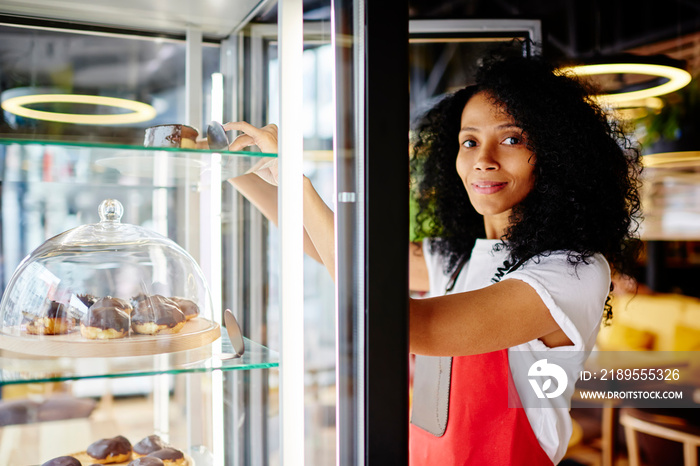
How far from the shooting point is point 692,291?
4117 mm

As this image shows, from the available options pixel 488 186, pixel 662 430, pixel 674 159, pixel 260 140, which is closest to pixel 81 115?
pixel 260 140

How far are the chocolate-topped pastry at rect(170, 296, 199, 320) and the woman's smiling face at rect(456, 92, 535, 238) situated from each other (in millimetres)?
762

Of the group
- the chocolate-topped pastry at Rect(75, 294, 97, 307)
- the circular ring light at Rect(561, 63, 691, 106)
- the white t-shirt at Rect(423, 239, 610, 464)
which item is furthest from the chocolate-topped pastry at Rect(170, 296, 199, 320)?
the circular ring light at Rect(561, 63, 691, 106)

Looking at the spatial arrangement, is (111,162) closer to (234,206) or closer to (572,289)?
(234,206)

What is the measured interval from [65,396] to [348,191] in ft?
3.86

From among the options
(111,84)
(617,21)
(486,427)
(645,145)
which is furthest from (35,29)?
(617,21)

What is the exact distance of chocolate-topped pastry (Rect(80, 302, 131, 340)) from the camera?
722 millimetres

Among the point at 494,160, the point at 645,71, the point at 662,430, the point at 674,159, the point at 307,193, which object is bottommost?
the point at 662,430

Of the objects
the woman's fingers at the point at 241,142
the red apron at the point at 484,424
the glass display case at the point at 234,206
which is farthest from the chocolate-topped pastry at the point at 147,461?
the red apron at the point at 484,424

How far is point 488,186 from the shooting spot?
4.28 feet

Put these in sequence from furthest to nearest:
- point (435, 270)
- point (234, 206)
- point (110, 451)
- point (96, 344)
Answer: point (435, 270) < point (234, 206) < point (110, 451) < point (96, 344)

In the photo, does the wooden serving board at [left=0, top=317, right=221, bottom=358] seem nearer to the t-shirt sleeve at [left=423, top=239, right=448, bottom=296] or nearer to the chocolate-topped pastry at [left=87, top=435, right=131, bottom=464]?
the chocolate-topped pastry at [left=87, top=435, right=131, bottom=464]

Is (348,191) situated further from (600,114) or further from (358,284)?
(600,114)

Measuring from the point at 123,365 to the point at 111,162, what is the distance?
29 cm
